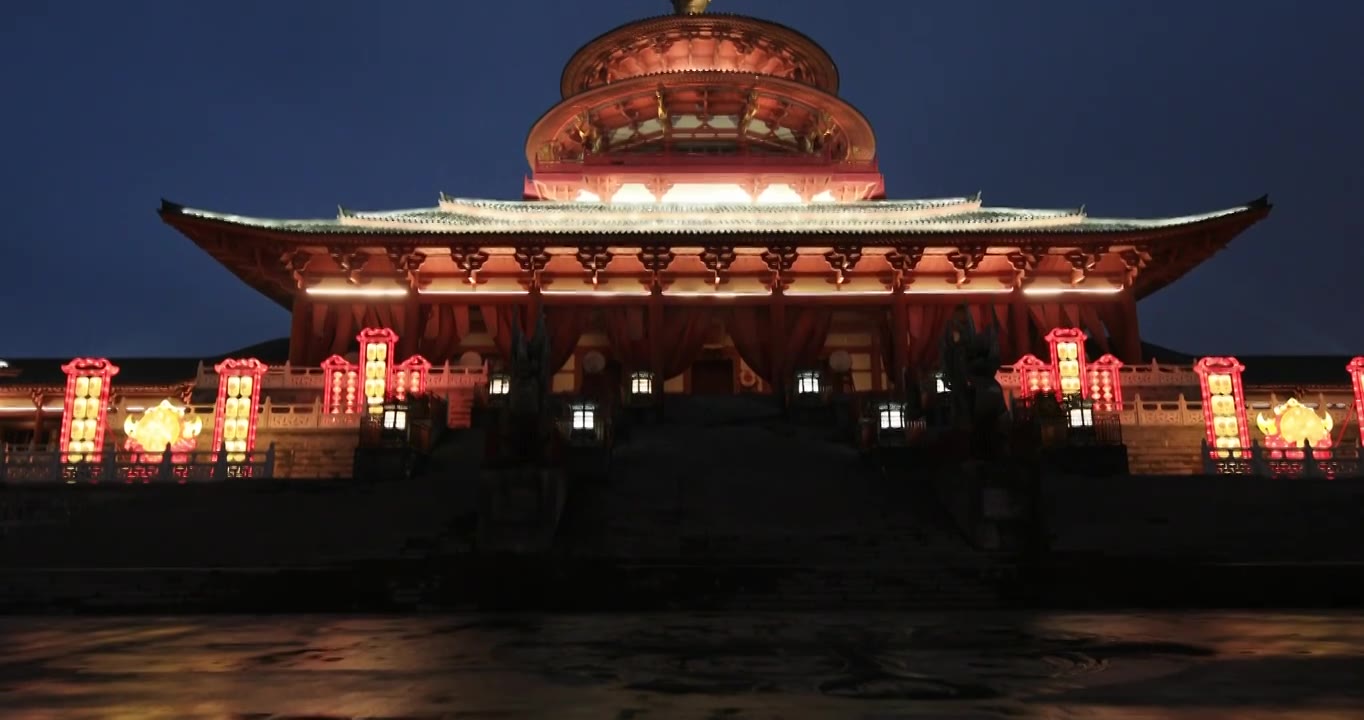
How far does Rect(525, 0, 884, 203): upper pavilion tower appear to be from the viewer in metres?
33.7

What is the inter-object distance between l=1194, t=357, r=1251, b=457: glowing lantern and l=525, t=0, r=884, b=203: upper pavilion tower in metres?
17.1

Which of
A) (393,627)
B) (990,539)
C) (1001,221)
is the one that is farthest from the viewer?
(1001,221)

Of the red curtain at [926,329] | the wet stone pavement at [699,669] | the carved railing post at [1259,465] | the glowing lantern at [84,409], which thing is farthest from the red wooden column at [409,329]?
the carved railing post at [1259,465]

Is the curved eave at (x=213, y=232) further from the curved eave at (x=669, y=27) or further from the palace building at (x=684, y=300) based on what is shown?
the curved eave at (x=669, y=27)

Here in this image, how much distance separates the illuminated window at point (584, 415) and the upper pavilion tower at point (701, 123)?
18529mm

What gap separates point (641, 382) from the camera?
2288 centimetres

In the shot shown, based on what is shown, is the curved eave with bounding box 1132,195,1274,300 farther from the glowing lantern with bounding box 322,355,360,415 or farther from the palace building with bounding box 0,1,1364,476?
the glowing lantern with bounding box 322,355,360,415

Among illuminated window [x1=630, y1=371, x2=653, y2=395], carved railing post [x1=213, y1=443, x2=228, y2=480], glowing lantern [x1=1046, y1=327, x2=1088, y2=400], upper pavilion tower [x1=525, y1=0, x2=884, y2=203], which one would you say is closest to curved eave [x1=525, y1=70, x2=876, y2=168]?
upper pavilion tower [x1=525, y1=0, x2=884, y2=203]

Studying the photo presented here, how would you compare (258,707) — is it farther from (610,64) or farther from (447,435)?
(610,64)

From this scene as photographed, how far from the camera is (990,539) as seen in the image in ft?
38.8

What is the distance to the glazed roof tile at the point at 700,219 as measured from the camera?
82.8ft

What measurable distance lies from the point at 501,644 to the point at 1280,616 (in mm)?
8168

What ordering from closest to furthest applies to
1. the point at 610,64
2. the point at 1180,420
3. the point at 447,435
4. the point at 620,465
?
the point at 620,465
the point at 447,435
the point at 1180,420
the point at 610,64

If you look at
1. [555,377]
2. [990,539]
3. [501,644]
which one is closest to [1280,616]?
[990,539]
